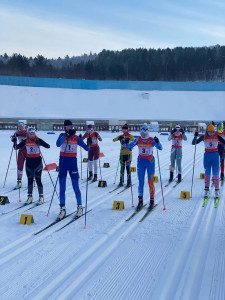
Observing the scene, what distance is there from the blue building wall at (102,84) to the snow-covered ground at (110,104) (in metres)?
0.88

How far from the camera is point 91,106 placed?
49.3 m

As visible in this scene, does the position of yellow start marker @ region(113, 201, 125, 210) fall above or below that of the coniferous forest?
below

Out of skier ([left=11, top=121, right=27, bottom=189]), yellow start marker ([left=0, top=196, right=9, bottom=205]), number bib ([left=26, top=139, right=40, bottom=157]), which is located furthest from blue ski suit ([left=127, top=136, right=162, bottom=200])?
skier ([left=11, top=121, right=27, bottom=189])

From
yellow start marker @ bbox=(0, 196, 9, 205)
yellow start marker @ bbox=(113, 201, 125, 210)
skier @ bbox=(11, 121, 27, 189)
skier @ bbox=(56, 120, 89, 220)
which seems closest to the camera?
skier @ bbox=(56, 120, 89, 220)

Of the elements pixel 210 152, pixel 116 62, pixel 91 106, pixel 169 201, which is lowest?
pixel 169 201

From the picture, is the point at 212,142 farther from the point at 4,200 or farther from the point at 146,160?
the point at 4,200

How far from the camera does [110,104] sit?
5000cm

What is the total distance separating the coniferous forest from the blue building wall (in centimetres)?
1790

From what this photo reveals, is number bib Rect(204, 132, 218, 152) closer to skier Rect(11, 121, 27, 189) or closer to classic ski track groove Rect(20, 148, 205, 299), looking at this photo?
classic ski track groove Rect(20, 148, 205, 299)

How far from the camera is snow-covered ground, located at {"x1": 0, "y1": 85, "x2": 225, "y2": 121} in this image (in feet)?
154

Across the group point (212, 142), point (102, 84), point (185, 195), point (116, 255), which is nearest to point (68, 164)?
point (116, 255)

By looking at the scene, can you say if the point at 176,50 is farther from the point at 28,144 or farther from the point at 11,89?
the point at 28,144

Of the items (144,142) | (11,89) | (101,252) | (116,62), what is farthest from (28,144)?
(116,62)

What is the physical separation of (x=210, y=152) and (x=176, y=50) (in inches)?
2915
